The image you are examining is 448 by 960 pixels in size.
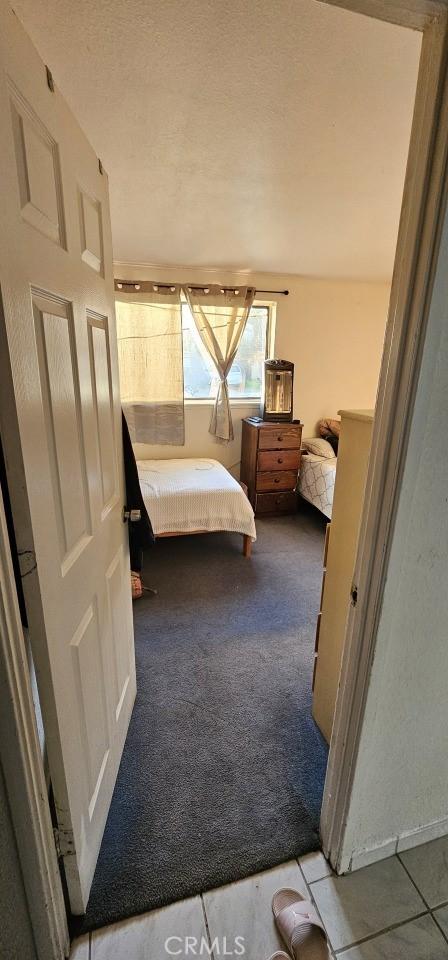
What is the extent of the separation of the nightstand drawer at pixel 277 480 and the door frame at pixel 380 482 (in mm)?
2799

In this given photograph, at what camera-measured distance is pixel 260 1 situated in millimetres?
964

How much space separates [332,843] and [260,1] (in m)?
2.26

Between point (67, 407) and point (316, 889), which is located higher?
point (67, 407)

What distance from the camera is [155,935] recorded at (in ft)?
3.40

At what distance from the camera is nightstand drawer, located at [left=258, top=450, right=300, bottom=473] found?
12.3 ft

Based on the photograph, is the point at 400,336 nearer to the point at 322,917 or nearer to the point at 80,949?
the point at 322,917

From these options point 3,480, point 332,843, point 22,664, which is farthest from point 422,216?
point 332,843

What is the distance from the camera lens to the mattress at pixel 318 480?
3.51m

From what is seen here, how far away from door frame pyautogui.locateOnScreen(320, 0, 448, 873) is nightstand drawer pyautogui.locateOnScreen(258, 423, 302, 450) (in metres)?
2.78

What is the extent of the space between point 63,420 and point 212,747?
4.59ft

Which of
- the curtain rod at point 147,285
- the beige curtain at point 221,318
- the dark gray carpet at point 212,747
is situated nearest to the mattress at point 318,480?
the dark gray carpet at point 212,747

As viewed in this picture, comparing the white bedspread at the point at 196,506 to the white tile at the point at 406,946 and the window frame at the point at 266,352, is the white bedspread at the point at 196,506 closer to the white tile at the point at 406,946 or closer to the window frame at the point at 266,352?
the window frame at the point at 266,352

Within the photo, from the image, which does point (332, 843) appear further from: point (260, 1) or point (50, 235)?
point (260, 1)

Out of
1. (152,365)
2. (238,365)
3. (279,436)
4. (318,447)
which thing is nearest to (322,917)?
(279,436)
